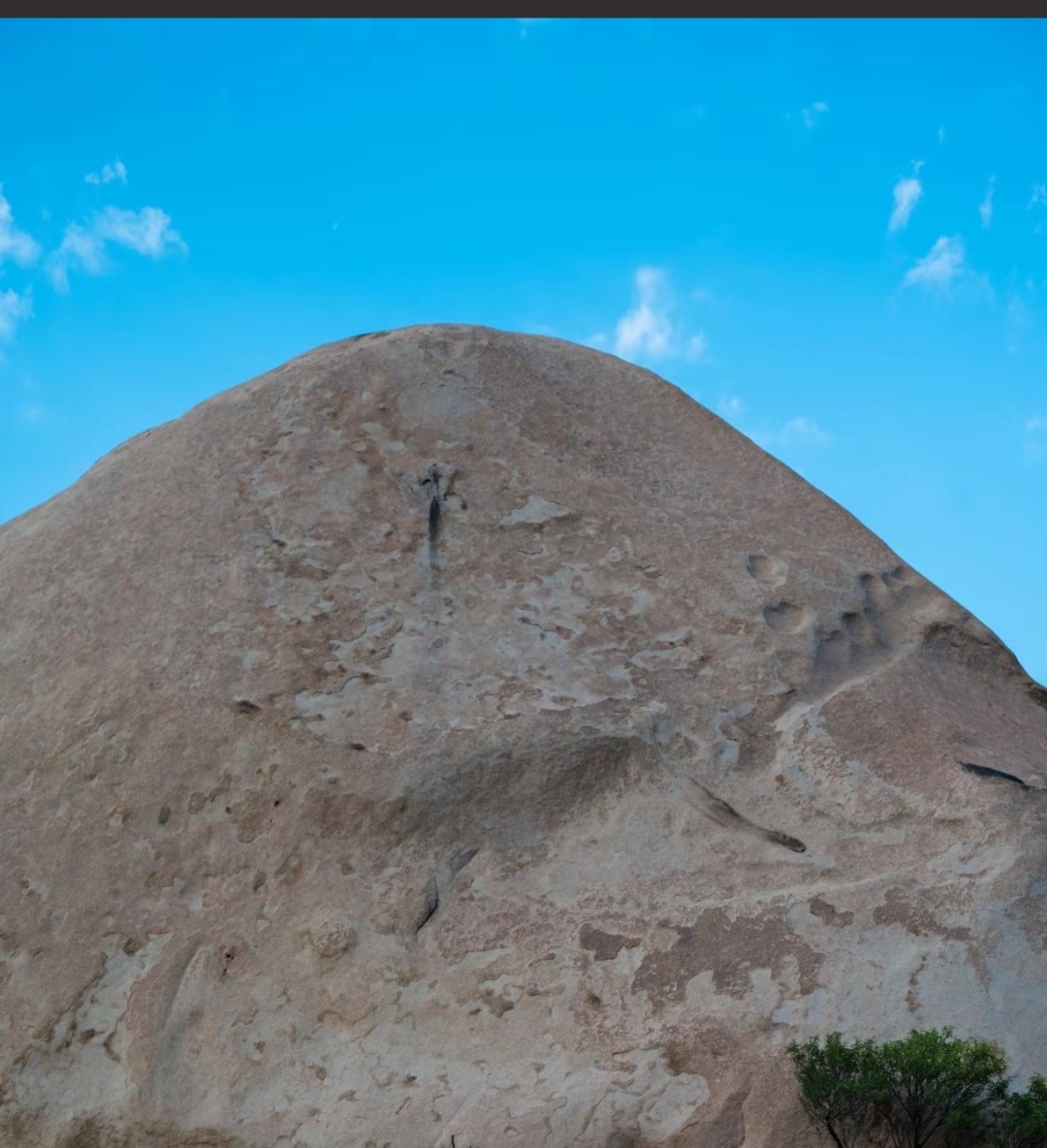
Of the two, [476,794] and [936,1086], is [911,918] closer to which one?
[936,1086]

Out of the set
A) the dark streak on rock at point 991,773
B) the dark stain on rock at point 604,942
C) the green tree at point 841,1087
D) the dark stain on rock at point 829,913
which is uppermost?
the dark streak on rock at point 991,773

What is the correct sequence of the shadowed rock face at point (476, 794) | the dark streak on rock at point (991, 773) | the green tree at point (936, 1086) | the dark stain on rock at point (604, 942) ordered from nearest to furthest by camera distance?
the green tree at point (936, 1086), the shadowed rock face at point (476, 794), the dark stain on rock at point (604, 942), the dark streak on rock at point (991, 773)

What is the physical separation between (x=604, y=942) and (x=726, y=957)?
48cm

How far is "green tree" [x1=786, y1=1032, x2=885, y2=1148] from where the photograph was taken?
4609 mm

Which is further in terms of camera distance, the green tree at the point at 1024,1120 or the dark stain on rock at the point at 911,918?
the dark stain on rock at the point at 911,918

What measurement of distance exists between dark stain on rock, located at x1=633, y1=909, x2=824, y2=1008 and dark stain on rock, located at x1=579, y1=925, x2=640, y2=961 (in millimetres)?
103

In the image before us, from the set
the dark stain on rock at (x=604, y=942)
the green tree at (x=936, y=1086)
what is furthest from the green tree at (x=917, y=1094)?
the dark stain on rock at (x=604, y=942)

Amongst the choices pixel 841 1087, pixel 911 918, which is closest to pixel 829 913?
pixel 911 918

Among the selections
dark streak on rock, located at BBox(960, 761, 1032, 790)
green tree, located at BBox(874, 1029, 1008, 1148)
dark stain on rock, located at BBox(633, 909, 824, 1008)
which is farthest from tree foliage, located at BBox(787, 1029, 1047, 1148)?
dark streak on rock, located at BBox(960, 761, 1032, 790)

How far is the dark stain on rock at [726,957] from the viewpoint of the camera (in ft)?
16.7

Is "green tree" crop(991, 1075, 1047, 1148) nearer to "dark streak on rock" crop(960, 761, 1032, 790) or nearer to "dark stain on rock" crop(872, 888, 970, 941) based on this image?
"dark stain on rock" crop(872, 888, 970, 941)

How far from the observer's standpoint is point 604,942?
17.3 ft

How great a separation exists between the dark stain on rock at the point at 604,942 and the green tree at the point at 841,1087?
77 centimetres

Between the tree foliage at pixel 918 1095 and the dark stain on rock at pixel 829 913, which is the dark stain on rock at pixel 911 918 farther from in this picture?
the tree foliage at pixel 918 1095
